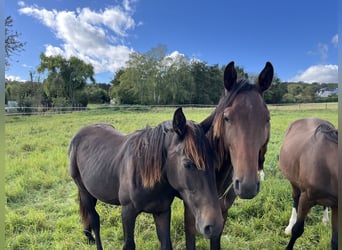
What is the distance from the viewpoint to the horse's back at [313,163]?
2.00 m

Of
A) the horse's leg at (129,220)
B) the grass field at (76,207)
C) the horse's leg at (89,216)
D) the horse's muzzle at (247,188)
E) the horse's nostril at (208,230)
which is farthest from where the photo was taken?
the grass field at (76,207)

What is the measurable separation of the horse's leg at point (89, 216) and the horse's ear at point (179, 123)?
1.33 metres

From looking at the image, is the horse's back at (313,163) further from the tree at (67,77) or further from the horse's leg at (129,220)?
the tree at (67,77)

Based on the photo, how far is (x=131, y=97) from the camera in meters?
2.52

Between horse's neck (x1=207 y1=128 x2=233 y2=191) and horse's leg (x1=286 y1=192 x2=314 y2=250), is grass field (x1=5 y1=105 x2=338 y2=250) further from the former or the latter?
horse's neck (x1=207 y1=128 x2=233 y2=191)

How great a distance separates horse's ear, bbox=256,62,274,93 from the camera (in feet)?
5.00

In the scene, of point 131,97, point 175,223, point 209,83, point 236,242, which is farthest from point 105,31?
point 236,242

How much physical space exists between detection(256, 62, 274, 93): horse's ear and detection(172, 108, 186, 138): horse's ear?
1.67 ft

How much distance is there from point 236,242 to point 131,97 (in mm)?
1720

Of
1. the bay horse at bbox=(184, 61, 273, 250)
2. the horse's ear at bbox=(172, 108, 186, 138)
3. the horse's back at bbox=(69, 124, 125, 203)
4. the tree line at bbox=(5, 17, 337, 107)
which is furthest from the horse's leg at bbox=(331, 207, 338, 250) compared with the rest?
the horse's back at bbox=(69, 124, 125, 203)

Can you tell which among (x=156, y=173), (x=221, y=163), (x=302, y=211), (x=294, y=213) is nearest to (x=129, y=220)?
(x=156, y=173)

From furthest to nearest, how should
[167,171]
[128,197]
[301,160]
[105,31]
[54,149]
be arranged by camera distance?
[54,149], [301,160], [105,31], [128,197], [167,171]

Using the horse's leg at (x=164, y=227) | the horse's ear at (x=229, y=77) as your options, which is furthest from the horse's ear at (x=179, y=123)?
the horse's leg at (x=164, y=227)

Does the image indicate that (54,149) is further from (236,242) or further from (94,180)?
(236,242)
